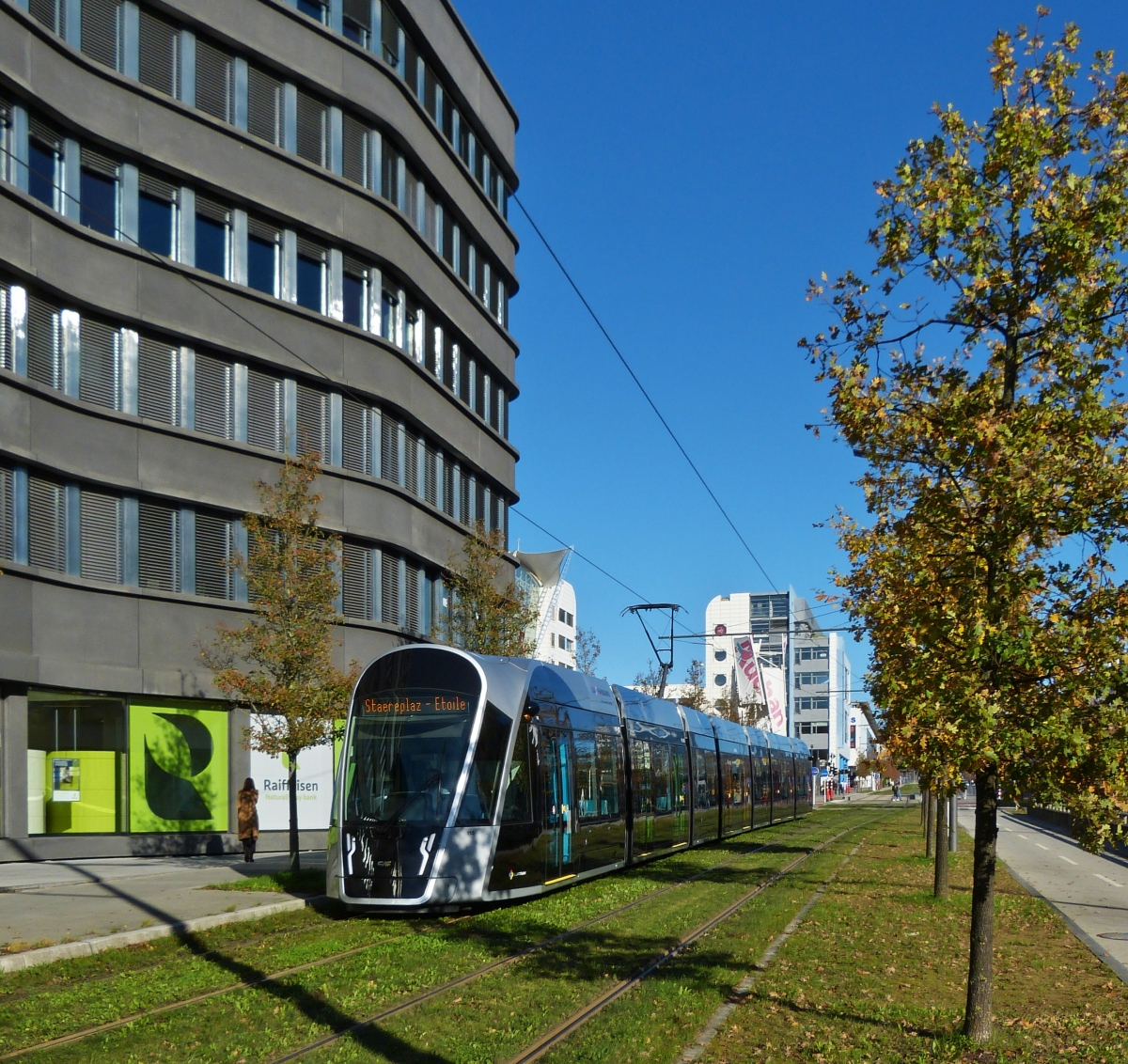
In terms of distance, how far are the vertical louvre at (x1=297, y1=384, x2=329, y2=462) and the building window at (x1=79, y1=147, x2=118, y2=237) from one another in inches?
233

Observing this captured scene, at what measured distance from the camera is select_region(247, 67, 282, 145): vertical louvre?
3164 cm

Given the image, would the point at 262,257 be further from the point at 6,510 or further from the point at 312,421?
the point at 6,510

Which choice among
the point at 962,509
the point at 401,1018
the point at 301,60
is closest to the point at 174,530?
the point at 301,60

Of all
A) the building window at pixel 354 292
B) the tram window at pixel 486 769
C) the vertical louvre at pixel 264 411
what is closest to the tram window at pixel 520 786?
the tram window at pixel 486 769

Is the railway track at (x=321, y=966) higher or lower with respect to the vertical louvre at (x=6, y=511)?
lower

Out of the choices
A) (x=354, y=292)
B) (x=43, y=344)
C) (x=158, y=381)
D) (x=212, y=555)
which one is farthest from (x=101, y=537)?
→ (x=354, y=292)

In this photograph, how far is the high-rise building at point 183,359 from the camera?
2625 cm

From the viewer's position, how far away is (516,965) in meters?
12.3

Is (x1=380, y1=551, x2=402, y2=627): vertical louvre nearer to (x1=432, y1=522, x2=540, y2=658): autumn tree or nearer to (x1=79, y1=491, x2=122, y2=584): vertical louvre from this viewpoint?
(x1=432, y1=522, x2=540, y2=658): autumn tree

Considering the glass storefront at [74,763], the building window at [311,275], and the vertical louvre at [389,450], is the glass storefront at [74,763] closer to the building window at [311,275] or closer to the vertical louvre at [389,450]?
the vertical louvre at [389,450]

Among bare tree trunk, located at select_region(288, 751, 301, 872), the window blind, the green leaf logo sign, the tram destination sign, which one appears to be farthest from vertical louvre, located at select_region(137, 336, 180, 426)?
the tram destination sign

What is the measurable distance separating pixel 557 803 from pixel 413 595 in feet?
58.8

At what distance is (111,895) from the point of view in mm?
18953

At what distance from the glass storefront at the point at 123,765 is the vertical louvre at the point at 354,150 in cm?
1387
